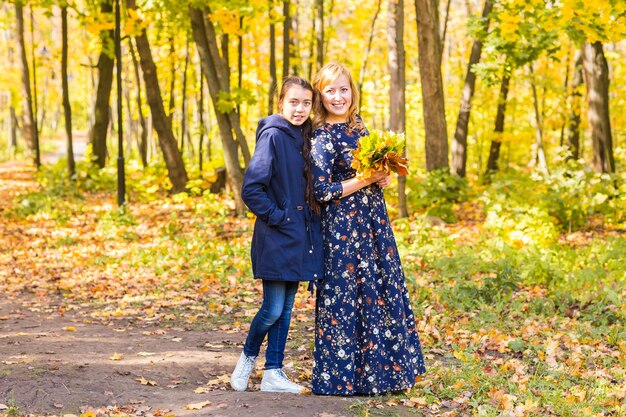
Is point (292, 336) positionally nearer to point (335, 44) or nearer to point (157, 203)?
point (157, 203)

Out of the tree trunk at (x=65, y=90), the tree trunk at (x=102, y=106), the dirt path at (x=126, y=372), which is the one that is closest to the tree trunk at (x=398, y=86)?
the dirt path at (x=126, y=372)

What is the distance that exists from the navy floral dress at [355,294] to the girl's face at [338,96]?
120 mm

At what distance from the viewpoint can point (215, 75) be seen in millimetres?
12820

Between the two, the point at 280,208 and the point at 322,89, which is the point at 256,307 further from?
the point at 322,89

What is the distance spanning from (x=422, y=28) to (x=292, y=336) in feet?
26.5

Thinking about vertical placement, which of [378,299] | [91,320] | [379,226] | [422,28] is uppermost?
[422,28]

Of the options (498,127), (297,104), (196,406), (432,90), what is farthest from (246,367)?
(498,127)

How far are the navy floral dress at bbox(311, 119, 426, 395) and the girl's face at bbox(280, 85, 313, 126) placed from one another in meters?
0.17

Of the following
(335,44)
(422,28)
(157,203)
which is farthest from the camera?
(335,44)

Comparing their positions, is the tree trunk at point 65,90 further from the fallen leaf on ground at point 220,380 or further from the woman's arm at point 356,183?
the woman's arm at point 356,183

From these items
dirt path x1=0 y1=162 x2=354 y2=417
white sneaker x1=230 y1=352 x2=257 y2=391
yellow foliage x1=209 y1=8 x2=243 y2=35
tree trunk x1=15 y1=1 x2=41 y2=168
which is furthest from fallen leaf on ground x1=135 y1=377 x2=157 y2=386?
tree trunk x1=15 y1=1 x2=41 y2=168

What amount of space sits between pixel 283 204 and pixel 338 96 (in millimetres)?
784

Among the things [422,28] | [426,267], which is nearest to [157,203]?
[422,28]

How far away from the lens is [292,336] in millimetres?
6555
